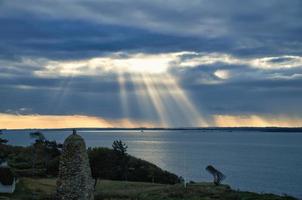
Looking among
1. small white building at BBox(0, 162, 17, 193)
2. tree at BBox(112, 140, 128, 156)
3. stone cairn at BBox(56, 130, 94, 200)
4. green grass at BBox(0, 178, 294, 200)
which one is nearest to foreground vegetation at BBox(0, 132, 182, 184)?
tree at BBox(112, 140, 128, 156)

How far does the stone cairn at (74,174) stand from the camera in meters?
20.8

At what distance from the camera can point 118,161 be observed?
92.2 metres

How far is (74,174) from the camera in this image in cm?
2097

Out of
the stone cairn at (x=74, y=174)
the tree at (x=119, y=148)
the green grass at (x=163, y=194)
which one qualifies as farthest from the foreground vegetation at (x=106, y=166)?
the stone cairn at (x=74, y=174)

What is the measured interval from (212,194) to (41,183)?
25759 mm

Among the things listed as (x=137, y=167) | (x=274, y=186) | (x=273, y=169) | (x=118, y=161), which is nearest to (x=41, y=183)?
(x=118, y=161)

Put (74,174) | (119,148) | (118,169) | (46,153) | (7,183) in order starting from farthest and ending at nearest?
(46,153), (119,148), (118,169), (7,183), (74,174)

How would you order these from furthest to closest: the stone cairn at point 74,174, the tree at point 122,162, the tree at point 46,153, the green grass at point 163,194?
1. the tree at point 46,153
2. the tree at point 122,162
3. the green grass at point 163,194
4. the stone cairn at point 74,174

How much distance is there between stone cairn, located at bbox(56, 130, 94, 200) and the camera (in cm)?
2084

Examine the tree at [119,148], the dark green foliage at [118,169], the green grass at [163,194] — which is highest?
the tree at [119,148]

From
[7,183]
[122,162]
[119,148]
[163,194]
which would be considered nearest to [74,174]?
[163,194]

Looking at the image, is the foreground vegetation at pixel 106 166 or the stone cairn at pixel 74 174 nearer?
the stone cairn at pixel 74 174

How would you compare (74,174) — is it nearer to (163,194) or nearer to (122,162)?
(163,194)

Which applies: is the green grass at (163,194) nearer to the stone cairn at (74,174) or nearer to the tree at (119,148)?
the tree at (119,148)
